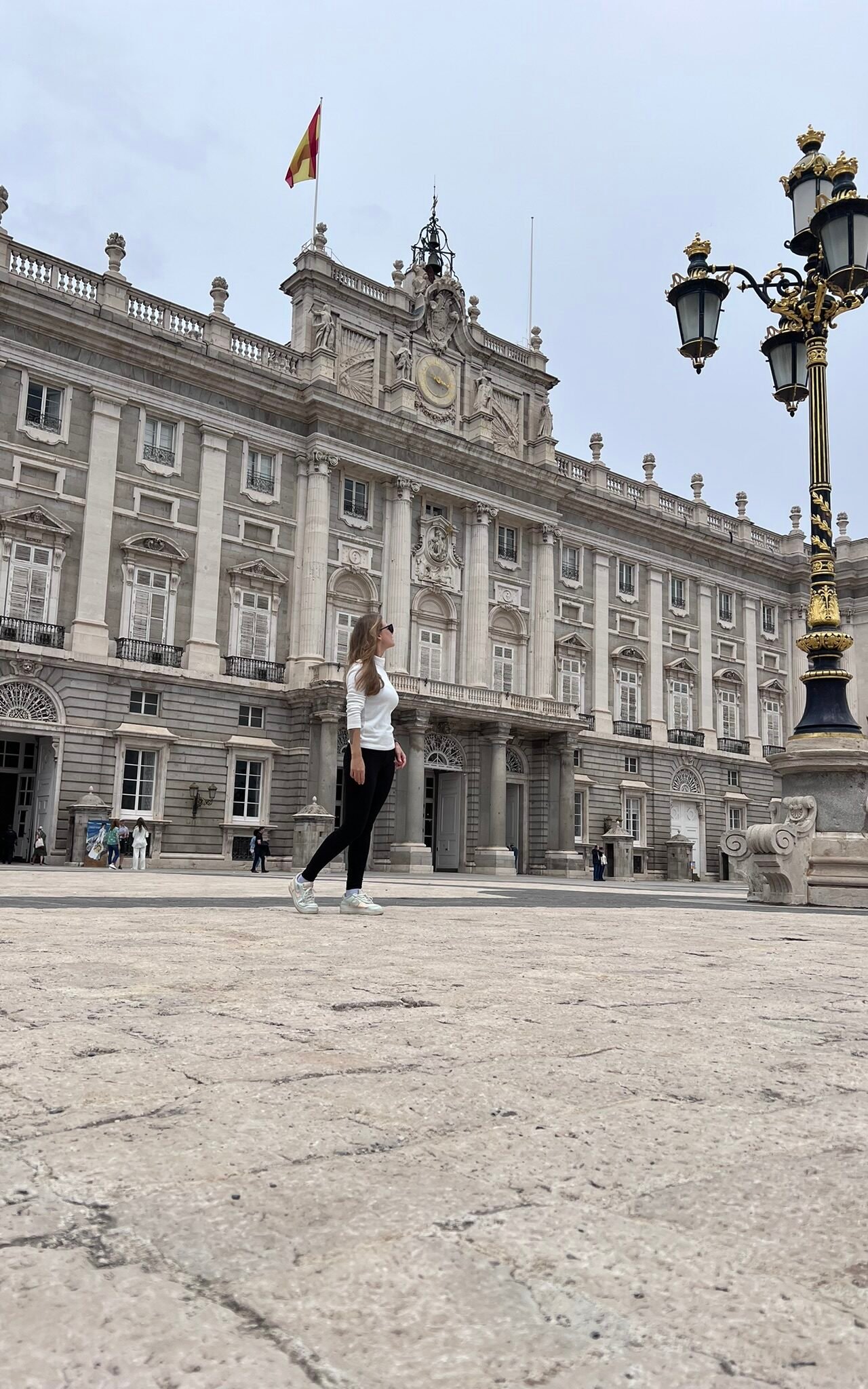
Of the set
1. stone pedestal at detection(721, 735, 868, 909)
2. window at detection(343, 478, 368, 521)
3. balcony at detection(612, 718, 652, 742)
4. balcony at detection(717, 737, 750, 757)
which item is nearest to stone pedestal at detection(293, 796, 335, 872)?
window at detection(343, 478, 368, 521)

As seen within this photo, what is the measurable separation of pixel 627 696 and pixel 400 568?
38.7 feet

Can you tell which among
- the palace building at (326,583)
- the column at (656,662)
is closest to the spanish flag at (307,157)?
the palace building at (326,583)

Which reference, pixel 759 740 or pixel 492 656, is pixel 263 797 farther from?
pixel 759 740

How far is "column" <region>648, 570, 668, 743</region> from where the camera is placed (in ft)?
126

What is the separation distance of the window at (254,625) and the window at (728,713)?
21.0 metres

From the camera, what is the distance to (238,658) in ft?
91.2

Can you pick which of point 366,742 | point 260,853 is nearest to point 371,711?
point 366,742

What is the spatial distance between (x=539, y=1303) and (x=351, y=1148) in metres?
0.54

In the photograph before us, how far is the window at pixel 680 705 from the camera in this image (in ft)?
129

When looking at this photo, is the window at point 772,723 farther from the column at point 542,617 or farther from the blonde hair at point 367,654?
the blonde hair at point 367,654

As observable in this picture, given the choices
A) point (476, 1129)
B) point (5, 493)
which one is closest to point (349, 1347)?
point (476, 1129)

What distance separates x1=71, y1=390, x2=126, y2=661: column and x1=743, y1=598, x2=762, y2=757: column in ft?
90.0

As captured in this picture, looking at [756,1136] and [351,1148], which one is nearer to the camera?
[351,1148]

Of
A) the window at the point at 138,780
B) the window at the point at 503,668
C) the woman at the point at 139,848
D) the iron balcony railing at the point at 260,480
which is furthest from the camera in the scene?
the window at the point at 503,668
